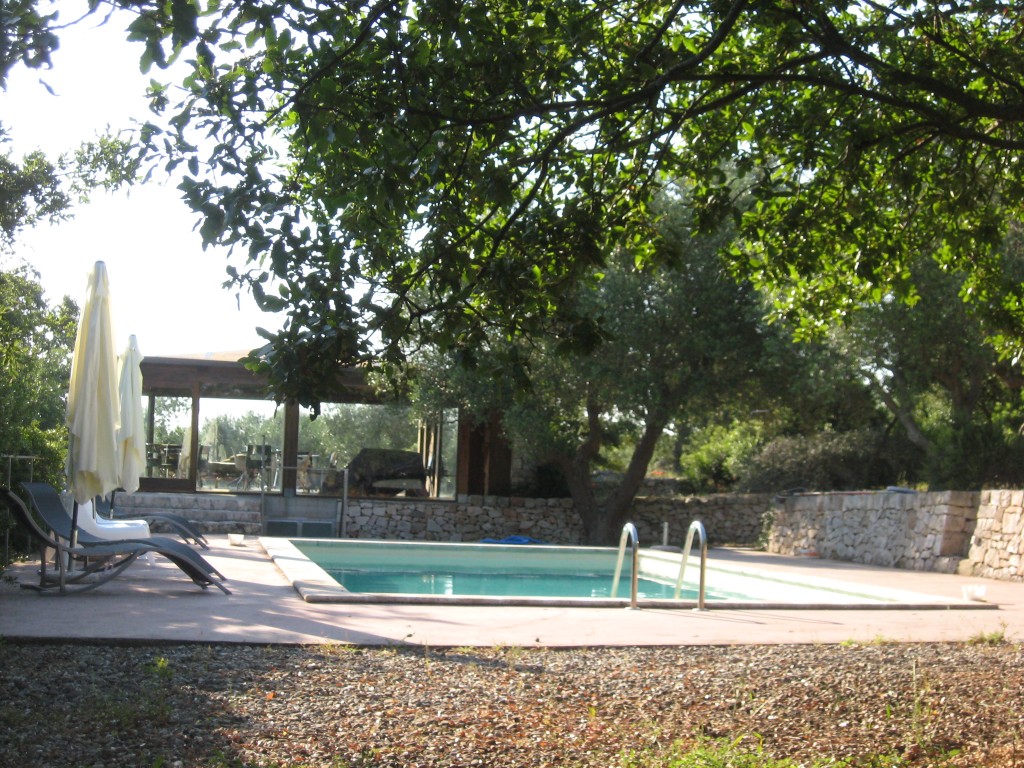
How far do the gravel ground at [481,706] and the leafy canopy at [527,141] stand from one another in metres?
Result: 1.34

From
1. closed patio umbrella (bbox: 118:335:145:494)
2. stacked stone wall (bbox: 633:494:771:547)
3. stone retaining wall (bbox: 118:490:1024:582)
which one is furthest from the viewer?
stacked stone wall (bbox: 633:494:771:547)

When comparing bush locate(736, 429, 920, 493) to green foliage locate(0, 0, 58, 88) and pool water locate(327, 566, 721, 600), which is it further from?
green foliage locate(0, 0, 58, 88)

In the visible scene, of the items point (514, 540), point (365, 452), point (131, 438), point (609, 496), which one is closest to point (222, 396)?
point (365, 452)

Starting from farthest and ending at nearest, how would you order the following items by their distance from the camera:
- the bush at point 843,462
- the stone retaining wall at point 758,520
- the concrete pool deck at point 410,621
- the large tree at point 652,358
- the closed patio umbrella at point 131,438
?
1. the bush at point 843,462
2. the large tree at point 652,358
3. the stone retaining wall at point 758,520
4. the closed patio umbrella at point 131,438
5. the concrete pool deck at point 410,621

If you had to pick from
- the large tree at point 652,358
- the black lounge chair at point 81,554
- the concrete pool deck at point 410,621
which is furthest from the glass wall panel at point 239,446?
the black lounge chair at point 81,554

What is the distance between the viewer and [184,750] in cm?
366

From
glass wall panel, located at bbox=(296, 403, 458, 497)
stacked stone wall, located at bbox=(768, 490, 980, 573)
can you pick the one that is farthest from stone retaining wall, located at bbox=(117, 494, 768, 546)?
stacked stone wall, located at bbox=(768, 490, 980, 573)

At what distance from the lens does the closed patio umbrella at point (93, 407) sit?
783 cm

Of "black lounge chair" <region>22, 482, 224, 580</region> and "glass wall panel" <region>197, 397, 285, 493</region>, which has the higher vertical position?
"glass wall panel" <region>197, 397, 285, 493</region>

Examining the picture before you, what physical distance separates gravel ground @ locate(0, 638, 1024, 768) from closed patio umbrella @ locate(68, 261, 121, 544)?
251cm

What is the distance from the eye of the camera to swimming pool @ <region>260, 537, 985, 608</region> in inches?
336

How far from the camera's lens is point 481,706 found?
14.6 ft

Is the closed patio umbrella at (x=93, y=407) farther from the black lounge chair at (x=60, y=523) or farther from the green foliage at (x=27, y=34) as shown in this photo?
the green foliage at (x=27, y=34)

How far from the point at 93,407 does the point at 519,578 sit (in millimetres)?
6960
